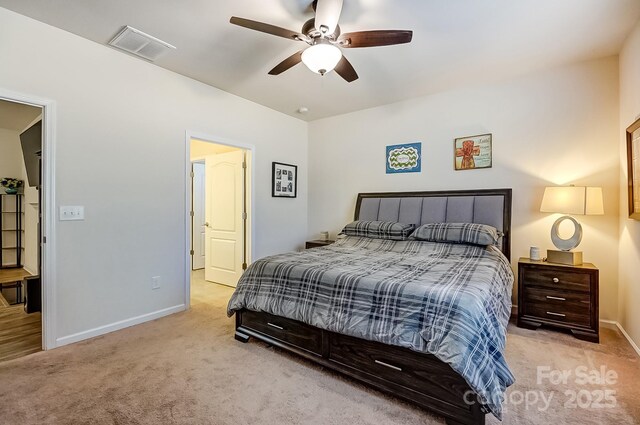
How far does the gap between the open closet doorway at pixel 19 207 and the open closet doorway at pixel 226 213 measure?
76.8 inches

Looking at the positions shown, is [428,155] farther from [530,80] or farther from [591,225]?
[591,225]

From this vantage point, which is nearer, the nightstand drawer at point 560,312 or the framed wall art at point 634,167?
the framed wall art at point 634,167

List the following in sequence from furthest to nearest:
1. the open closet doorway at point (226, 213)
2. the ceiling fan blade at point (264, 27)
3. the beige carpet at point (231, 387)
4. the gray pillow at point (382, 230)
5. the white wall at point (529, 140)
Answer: the open closet doorway at point (226, 213) → the gray pillow at point (382, 230) → the white wall at point (529, 140) → the ceiling fan blade at point (264, 27) → the beige carpet at point (231, 387)

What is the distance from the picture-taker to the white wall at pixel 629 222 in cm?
243

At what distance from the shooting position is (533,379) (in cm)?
204

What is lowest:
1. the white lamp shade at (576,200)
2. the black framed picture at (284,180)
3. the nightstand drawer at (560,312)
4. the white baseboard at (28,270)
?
the white baseboard at (28,270)

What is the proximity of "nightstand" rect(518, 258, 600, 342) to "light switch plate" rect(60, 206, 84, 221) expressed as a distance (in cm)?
405

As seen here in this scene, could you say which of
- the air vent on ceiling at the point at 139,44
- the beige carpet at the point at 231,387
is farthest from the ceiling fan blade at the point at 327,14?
the beige carpet at the point at 231,387

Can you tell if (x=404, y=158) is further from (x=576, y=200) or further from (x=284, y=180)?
(x=576, y=200)

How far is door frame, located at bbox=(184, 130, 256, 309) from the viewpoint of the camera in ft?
11.3

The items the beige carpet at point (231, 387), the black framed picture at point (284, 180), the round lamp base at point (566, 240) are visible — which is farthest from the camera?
the black framed picture at point (284, 180)

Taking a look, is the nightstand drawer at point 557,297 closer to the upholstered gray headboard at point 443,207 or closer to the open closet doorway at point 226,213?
the upholstered gray headboard at point 443,207

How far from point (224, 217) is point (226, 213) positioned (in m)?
0.08

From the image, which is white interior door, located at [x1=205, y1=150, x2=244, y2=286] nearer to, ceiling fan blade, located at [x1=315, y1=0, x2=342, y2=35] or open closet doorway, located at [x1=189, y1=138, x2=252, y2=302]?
open closet doorway, located at [x1=189, y1=138, x2=252, y2=302]
